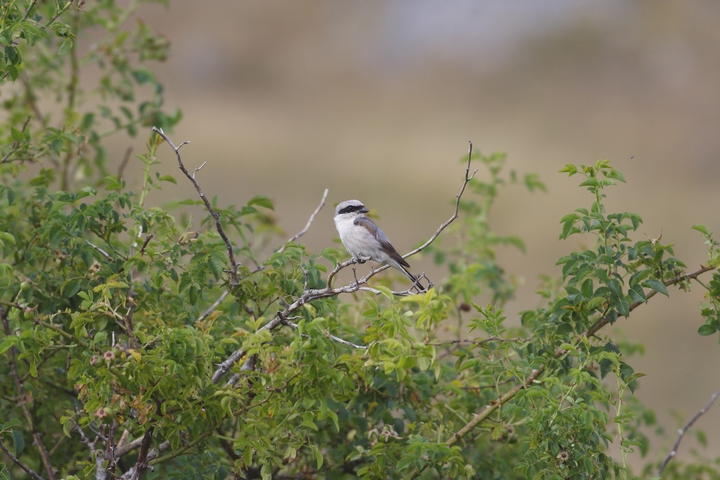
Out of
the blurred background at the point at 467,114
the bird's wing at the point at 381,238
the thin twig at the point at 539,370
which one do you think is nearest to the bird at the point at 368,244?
the bird's wing at the point at 381,238

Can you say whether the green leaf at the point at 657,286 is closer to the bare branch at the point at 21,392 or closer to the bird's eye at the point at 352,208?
the bare branch at the point at 21,392

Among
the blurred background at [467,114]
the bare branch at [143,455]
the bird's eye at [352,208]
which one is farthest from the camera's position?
the blurred background at [467,114]

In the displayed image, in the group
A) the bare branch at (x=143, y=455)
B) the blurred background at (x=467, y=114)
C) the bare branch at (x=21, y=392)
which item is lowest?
the bare branch at (x=143, y=455)

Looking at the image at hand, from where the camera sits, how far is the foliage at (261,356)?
308cm

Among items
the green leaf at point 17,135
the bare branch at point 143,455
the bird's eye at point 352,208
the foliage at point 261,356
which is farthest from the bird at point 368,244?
the bare branch at point 143,455

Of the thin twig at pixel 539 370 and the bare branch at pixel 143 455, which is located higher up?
the thin twig at pixel 539 370

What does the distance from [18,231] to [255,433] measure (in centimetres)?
178

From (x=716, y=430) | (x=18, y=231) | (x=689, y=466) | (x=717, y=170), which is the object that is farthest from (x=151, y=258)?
(x=717, y=170)

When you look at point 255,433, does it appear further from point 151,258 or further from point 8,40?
point 8,40

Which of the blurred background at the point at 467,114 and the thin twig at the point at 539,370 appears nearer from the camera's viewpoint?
the thin twig at the point at 539,370

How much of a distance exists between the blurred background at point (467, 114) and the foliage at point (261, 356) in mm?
8124

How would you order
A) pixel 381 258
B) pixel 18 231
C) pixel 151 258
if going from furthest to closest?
pixel 381 258, pixel 18 231, pixel 151 258

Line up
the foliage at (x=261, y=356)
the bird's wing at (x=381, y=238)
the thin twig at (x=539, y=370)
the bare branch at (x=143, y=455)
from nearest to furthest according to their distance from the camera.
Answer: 1. the foliage at (x=261, y=356)
2. the bare branch at (x=143, y=455)
3. the thin twig at (x=539, y=370)
4. the bird's wing at (x=381, y=238)

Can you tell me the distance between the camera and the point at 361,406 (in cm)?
417
